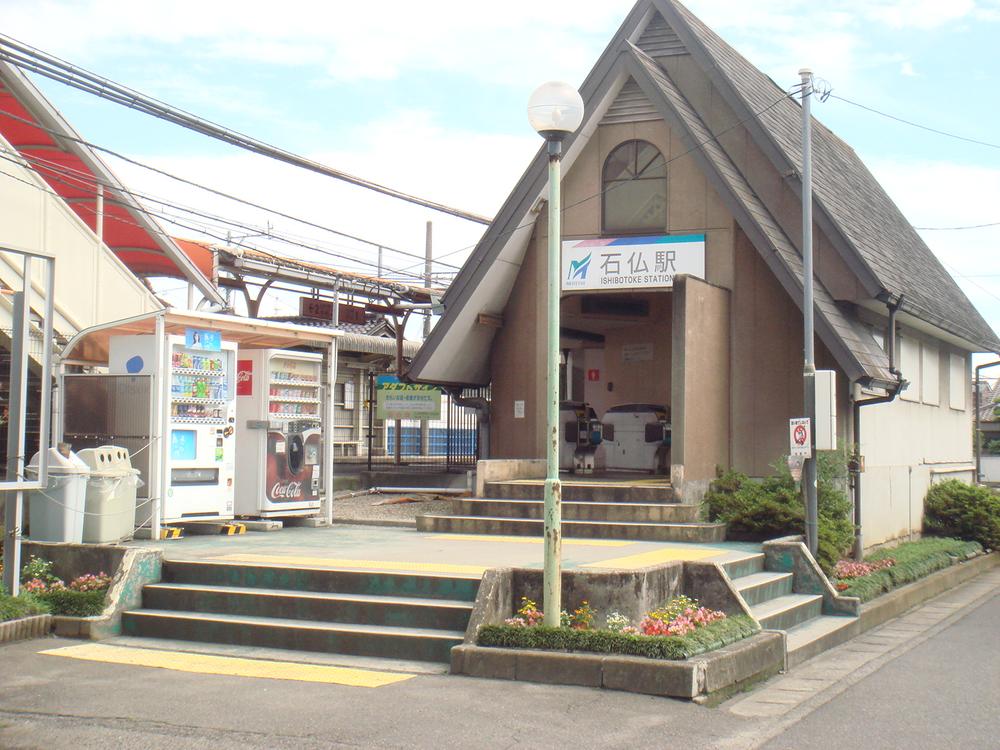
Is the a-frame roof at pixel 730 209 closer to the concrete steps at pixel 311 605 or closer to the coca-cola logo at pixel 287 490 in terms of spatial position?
the coca-cola logo at pixel 287 490

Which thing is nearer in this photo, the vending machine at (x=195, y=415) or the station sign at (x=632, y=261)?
the vending machine at (x=195, y=415)

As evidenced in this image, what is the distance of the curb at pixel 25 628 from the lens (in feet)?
32.2

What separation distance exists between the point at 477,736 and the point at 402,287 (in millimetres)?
29367

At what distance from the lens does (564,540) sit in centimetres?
1439

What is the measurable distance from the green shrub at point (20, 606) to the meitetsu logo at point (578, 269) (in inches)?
410

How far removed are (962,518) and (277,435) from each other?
43.3 ft

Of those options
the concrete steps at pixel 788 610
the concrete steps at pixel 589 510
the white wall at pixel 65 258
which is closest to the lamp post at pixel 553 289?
the concrete steps at pixel 788 610

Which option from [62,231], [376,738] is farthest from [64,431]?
[376,738]

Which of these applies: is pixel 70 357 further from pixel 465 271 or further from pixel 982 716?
pixel 982 716

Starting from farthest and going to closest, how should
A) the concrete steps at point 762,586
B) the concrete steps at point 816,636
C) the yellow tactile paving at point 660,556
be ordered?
the yellow tactile paving at point 660,556 → the concrete steps at point 762,586 → the concrete steps at point 816,636

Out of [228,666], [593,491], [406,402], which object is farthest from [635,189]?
[228,666]

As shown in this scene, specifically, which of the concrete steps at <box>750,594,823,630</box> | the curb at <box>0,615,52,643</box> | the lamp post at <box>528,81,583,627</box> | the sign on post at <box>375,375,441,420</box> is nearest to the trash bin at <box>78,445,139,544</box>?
the curb at <box>0,615,52,643</box>

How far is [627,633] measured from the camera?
28.6 feet

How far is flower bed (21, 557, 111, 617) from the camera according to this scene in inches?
410
